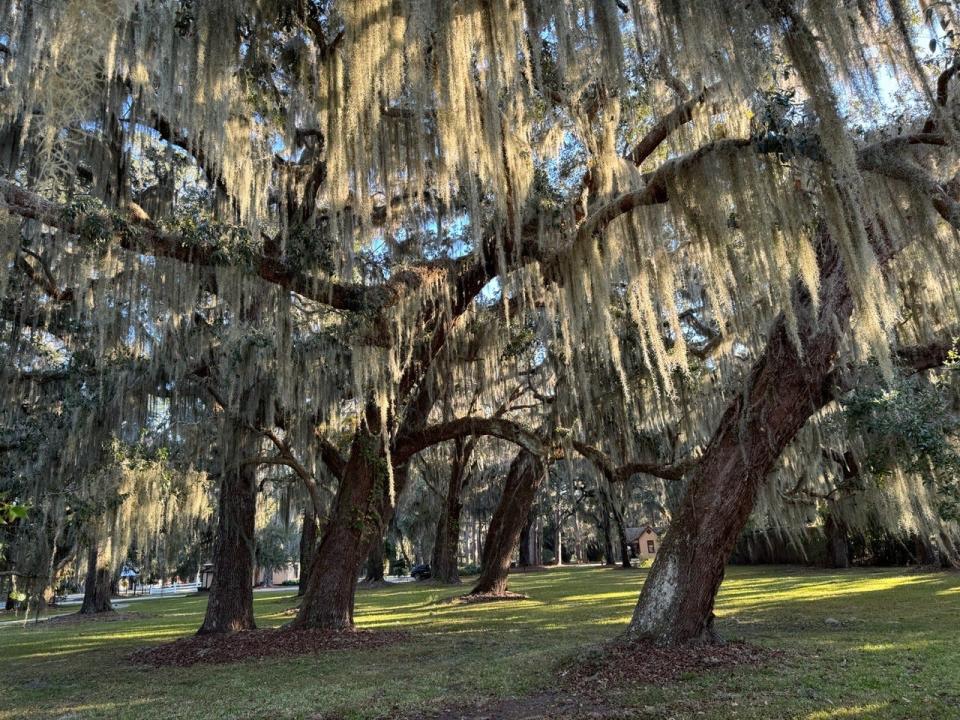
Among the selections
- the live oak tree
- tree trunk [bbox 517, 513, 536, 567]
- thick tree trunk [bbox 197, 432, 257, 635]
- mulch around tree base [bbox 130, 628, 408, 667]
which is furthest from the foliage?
tree trunk [bbox 517, 513, 536, 567]

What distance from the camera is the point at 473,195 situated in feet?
16.9

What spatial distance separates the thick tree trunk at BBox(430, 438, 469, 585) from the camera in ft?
52.5

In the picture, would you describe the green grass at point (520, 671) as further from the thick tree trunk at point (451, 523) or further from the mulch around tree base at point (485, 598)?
the thick tree trunk at point (451, 523)

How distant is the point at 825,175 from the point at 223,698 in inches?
247

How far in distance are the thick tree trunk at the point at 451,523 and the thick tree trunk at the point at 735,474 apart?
7.75m

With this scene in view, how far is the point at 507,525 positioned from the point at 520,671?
7.98 meters

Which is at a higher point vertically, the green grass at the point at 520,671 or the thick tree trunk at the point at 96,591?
the thick tree trunk at the point at 96,591

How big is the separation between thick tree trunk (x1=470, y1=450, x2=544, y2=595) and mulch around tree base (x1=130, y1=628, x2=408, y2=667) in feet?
16.5

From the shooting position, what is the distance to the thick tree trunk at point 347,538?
8922mm

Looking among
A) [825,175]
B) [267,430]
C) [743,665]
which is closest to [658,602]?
[743,665]

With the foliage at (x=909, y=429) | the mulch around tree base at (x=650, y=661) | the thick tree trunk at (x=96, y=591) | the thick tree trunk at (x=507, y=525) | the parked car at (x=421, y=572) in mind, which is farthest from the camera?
the parked car at (x=421, y=572)

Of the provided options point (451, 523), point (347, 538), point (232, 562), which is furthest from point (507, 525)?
point (232, 562)

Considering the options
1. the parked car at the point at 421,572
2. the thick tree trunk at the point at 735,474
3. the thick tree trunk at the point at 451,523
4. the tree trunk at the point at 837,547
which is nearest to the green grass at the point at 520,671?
the thick tree trunk at the point at 735,474

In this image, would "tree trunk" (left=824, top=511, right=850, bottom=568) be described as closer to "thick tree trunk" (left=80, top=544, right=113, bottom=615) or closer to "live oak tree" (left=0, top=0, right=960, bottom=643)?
"live oak tree" (left=0, top=0, right=960, bottom=643)
